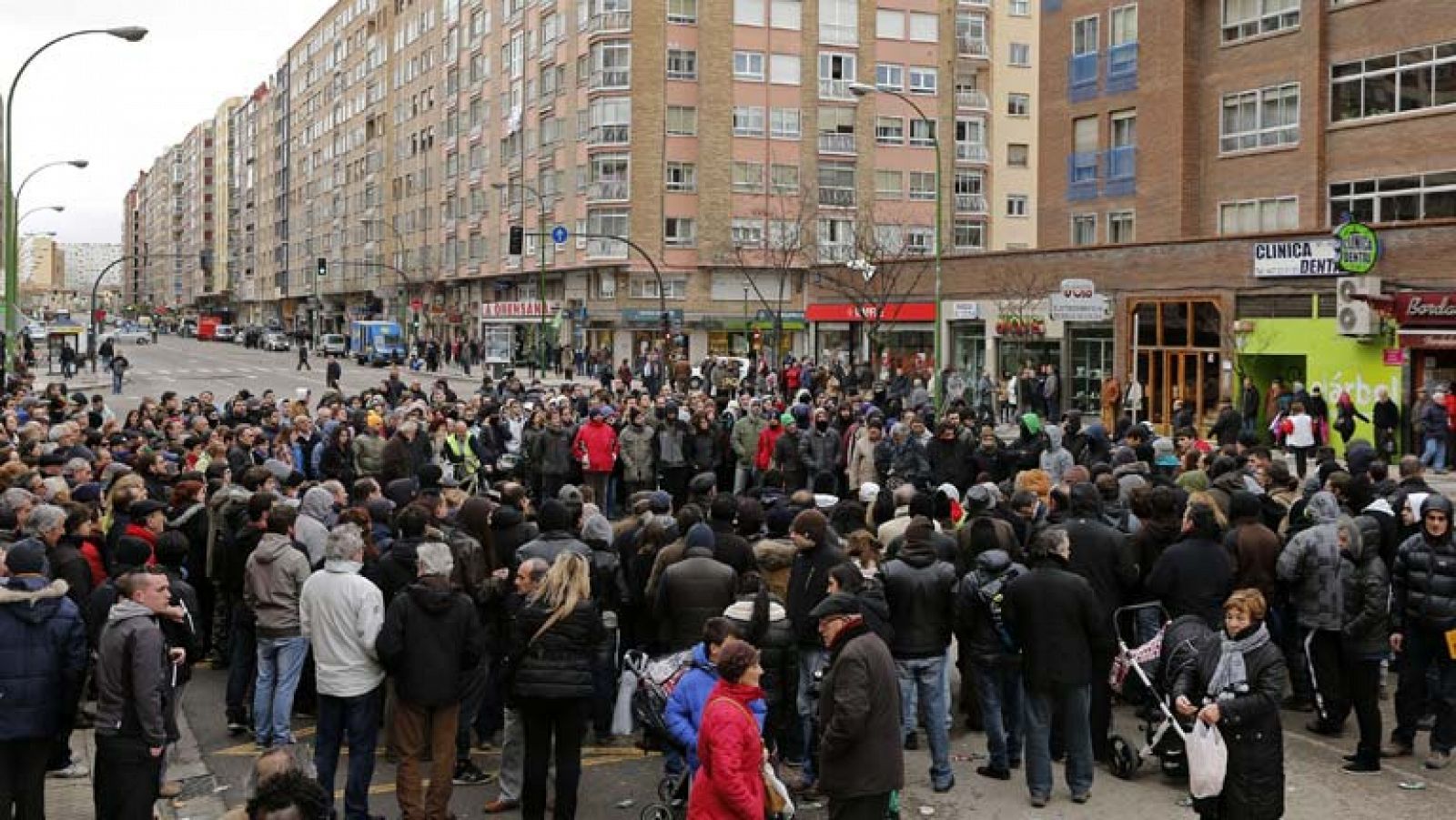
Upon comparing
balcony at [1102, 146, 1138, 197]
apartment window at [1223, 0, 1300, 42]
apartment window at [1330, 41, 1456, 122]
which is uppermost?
apartment window at [1223, 0, 1300, 42]

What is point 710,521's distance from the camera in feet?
32.3

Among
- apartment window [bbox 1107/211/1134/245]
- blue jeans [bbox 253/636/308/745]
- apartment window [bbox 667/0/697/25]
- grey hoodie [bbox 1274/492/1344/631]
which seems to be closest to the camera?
blue jeans [bbox 253/636/308/745]

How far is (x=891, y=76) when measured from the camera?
7138cm

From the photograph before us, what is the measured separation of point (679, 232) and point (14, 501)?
5940cm

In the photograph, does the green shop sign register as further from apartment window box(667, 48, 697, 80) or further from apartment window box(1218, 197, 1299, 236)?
apartment window box(667, 48, 697, 80)

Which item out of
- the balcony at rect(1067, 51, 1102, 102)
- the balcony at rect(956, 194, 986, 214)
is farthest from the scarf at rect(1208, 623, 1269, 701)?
the balcony at rect(956, 194, 986, 214)

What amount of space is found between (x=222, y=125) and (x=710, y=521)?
614 feet

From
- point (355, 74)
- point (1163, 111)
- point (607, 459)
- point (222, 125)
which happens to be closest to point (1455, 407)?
point (1163, 111)

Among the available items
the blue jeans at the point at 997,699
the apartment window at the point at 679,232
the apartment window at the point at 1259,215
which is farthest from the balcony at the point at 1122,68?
the blue jeans at the point at 997,699

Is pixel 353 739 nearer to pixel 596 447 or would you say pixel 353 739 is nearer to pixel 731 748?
pixel 731 748

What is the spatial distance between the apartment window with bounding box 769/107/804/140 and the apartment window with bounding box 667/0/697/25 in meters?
6.15

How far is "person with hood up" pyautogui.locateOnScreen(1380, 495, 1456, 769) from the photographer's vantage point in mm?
9117

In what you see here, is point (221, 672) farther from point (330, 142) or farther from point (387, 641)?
point (330, 142)

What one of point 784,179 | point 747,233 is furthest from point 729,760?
point 784,179
